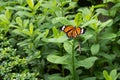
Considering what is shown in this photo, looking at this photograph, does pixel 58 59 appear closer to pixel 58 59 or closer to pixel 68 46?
pixel 58 59

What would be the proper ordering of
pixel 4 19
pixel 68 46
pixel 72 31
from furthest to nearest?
pixel 4 19 < pixel 68 46 < pixel 72 31

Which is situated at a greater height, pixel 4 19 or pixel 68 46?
pixel 4 19

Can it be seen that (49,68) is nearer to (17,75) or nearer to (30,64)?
(30,64)

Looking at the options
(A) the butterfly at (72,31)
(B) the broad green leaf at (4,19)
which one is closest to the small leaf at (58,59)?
(A) the butterfly at (72,31)

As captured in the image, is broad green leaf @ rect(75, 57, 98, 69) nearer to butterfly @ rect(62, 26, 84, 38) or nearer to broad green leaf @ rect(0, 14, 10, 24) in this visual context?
butterfly @ rect(62, 26, 84, 38)

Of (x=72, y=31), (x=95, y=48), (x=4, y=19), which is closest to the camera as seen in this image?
(x=72, y=31)

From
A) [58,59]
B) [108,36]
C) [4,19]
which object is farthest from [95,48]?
[4,19]

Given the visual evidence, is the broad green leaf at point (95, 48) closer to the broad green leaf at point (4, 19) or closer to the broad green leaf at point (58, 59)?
the broad green leaf at point (58, 59)

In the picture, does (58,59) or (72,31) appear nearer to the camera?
(72,31)

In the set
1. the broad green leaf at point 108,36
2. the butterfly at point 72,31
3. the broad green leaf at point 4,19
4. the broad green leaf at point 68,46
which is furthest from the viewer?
the broad green leaf at point 4,19
